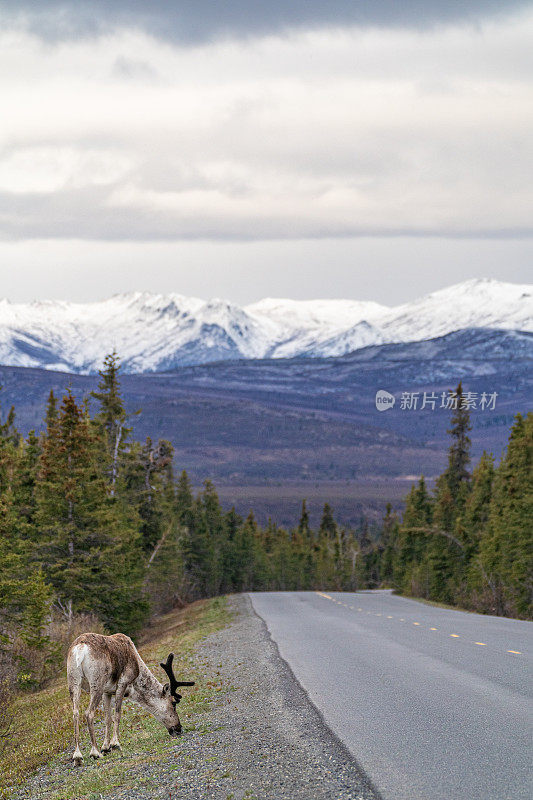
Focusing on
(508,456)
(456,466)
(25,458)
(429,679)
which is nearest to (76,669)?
(429,679)

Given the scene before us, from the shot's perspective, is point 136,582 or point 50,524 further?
point 136,582

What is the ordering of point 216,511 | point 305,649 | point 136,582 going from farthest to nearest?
point 216,511 < point 136,582 < point 305,649

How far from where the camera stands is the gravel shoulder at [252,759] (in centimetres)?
822

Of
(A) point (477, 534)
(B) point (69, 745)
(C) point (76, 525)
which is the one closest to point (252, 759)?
(B) point (69, 745)

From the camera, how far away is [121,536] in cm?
3278

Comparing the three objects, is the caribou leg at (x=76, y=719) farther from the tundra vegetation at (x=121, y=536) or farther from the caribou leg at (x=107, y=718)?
the tundra vegetation at (x=121, y=536)

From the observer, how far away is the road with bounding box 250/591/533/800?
811 cm

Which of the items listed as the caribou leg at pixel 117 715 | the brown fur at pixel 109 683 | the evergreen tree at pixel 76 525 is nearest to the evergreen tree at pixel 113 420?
the evergreen tree at pixel 76 525

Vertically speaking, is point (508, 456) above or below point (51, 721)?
above

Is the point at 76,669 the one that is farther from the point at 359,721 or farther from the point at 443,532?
the point at 443,532

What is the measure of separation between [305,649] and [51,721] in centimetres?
642

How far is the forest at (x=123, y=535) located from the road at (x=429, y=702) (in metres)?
6.86

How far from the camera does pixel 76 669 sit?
1112 cm

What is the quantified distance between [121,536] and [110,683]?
2176cm
